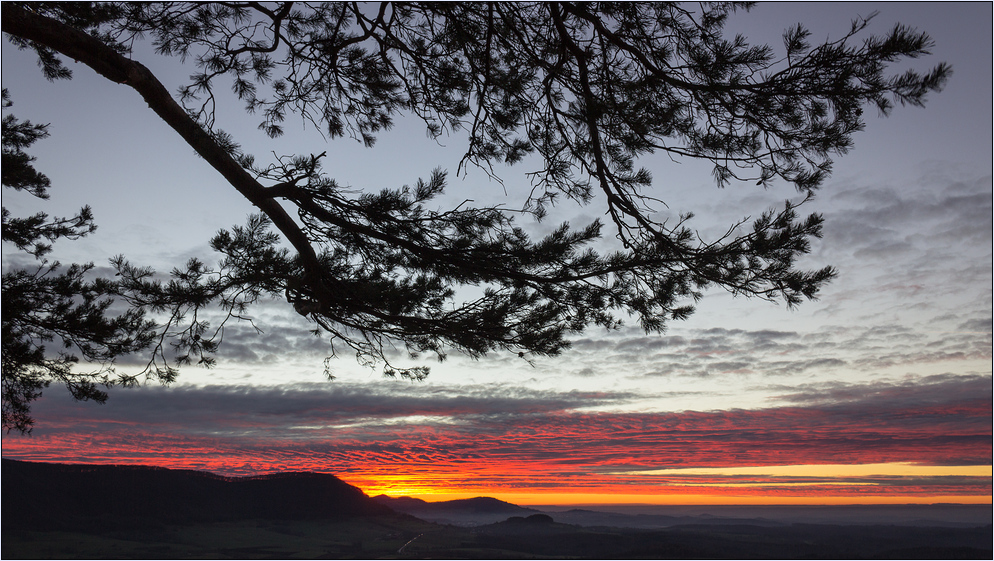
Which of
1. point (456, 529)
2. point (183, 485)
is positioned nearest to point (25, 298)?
point (456, 529)

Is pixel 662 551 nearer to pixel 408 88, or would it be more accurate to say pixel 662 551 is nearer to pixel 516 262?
pixel 516 262

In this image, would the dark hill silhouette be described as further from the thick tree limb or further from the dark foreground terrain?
the thick tree limb

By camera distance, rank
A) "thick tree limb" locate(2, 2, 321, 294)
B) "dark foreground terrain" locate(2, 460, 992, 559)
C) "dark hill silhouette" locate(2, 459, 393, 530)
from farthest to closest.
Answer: "dark hill silhouette" locate(2, 459, 393, 530) → "dark foreground terrain" locate(2, 460, 992, 559) → "thick tree limb" locate(2, 2, 321, 294)

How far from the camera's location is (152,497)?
12805 millimetres

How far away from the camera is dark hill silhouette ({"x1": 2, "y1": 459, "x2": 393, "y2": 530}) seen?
994cm

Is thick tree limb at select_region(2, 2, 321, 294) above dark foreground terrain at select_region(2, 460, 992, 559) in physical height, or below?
above

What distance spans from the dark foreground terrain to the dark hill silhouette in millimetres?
36

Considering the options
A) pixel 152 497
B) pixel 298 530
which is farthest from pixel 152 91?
pixel 152 497

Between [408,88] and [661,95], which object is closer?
[661,95]

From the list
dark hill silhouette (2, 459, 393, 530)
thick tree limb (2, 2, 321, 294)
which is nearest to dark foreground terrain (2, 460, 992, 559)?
dark hill silhouette (2, 459, 393, 530)

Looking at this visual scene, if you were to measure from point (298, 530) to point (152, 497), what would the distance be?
431 cm

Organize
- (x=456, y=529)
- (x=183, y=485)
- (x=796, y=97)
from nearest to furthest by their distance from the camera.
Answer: (x=796, y=97) < (x=456, y=529) < (x=183, y=485)

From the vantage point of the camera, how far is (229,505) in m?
12.7

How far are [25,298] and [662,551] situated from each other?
314 inches
